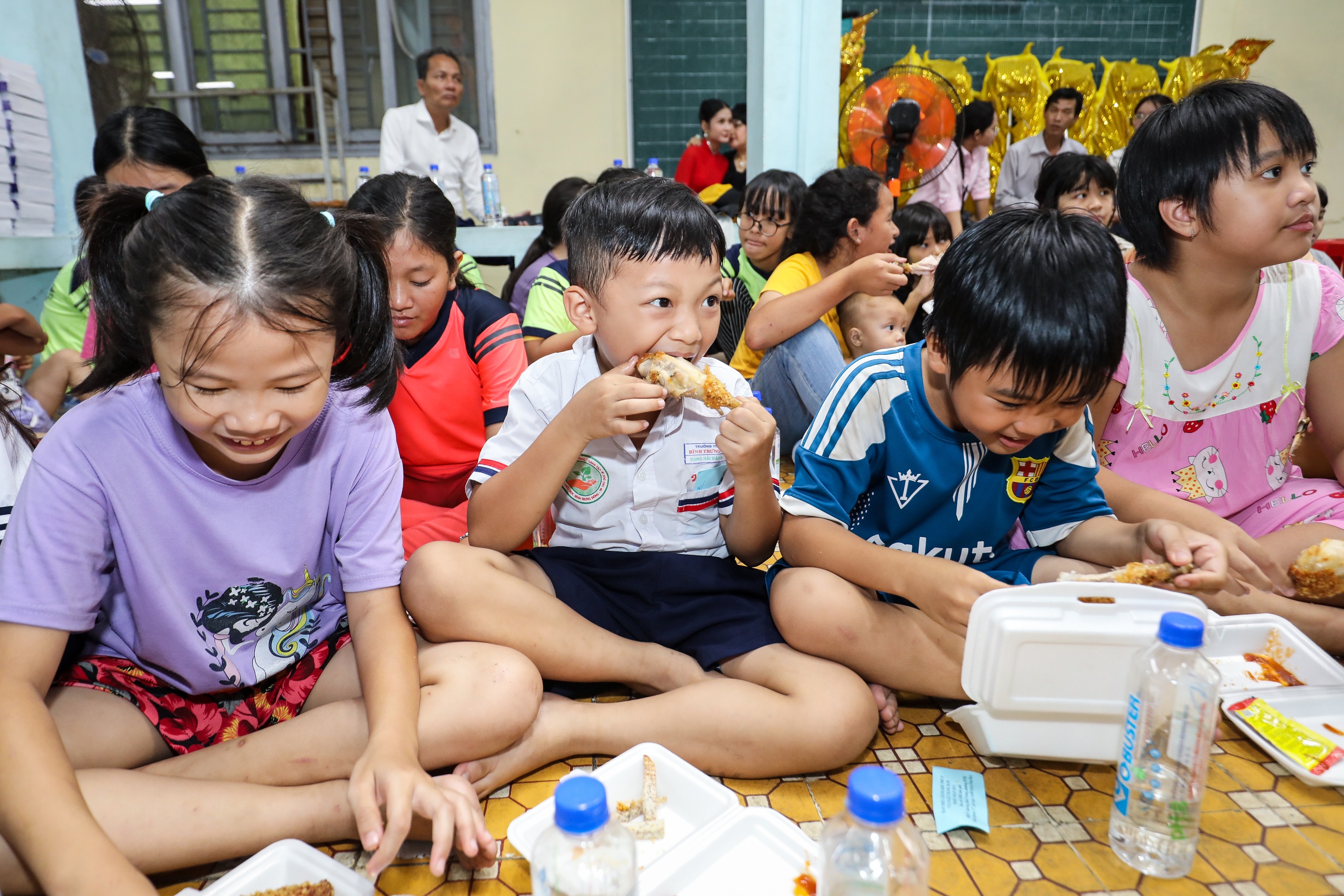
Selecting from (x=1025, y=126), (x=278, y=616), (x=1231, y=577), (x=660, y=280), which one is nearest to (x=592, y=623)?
(x=278, y=616)

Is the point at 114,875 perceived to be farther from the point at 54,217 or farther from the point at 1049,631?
the point at 54,217

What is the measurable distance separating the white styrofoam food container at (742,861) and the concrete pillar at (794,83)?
3073mm

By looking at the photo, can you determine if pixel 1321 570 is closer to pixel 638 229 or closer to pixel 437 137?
pixel 638 229

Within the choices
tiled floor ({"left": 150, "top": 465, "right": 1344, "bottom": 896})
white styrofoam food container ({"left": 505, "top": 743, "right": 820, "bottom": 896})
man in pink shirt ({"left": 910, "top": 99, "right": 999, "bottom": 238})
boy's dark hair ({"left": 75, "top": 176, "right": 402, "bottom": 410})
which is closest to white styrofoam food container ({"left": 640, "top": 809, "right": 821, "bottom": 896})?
white styrofoam food container ({"left": 505, "top": 743, "right": 820, "bottom": 896})

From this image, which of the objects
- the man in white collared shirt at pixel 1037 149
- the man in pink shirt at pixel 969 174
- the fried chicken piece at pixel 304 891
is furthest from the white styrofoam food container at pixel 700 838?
the man in white collared shirt at pixel 1037 149

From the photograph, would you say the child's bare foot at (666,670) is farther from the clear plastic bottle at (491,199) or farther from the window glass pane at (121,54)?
the window glass pane at (121,54)

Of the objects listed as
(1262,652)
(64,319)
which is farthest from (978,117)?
(64,319)

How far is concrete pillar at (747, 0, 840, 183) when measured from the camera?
3.39 meters

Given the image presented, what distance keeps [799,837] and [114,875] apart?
0.75 meters

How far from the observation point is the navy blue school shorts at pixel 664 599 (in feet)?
4.59

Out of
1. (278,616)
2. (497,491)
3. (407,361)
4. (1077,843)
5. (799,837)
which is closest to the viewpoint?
(799,837)

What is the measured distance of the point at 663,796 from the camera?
3.76 ft

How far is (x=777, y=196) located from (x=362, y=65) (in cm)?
485

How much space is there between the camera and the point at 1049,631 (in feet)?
3.40
